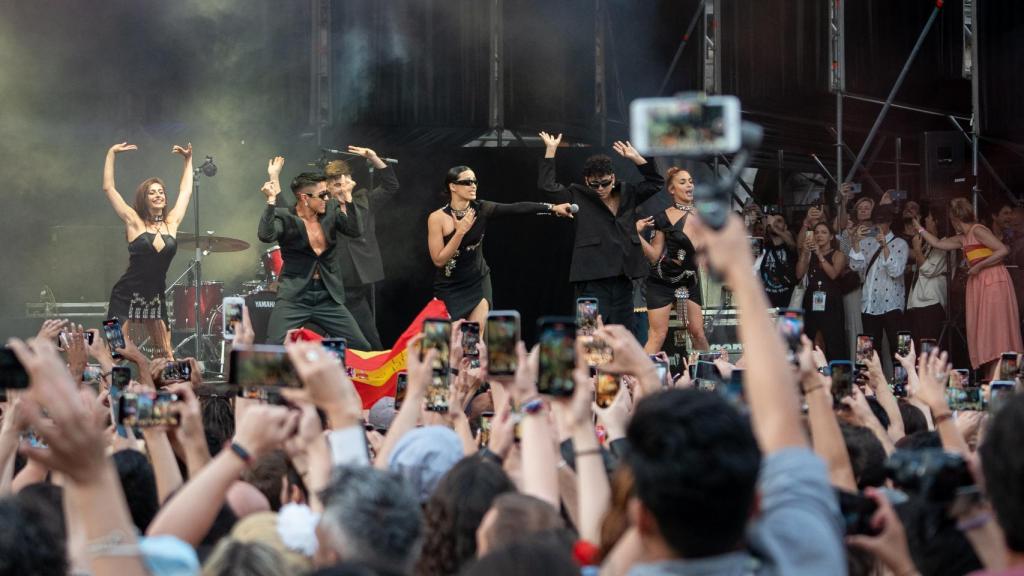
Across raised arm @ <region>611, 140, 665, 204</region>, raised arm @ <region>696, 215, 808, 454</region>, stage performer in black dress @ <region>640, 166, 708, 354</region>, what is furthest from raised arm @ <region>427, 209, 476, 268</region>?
raised arm @ <region>696, 215, 808, 454</region>

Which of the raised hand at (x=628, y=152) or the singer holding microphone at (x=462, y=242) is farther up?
the raised hand at (x=628, y=152)

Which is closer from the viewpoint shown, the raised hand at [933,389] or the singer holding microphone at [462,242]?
the raised hand at [933,389]

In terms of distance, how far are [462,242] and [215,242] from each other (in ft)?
10.7

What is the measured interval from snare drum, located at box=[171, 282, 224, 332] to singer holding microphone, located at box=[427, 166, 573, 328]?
327cm

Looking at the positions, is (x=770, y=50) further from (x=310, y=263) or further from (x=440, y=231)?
(x=310, y=263)

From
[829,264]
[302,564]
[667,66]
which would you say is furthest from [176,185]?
[302,564]

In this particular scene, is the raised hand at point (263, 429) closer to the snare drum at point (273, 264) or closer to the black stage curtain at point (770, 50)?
the snare drum at point (273, 264)

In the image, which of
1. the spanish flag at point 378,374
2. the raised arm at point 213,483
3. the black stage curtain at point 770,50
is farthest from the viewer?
the black stage curtain at point 770,50

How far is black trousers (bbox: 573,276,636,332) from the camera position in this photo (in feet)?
33.1

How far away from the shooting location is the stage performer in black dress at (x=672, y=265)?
1039 centimetres

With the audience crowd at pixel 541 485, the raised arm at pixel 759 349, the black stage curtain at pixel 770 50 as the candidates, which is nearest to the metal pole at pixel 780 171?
the black stage curtain at pixel 770 50

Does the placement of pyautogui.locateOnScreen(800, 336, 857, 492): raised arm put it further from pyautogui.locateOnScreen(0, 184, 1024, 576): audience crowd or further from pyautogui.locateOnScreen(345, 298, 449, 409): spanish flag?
pyautogui.locateOnScreen(345, 298, 449, 409): spanish flag

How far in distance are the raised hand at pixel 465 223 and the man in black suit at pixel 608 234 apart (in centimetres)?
60

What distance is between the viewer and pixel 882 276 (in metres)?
12.1
